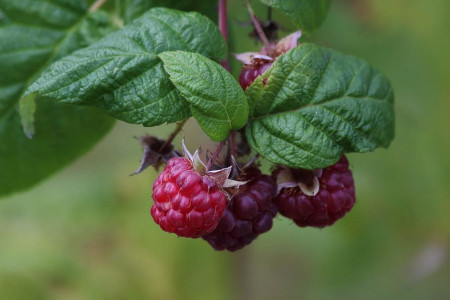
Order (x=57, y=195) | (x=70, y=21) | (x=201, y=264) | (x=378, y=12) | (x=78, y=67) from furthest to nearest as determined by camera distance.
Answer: (x=57, y=195) < (x=201, y=264) < (x=378, y=12) < (x=70, y=21) < (x=78, y=67)

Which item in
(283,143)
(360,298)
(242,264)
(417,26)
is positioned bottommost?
(360,298)

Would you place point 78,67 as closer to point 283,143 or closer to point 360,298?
point 283,143

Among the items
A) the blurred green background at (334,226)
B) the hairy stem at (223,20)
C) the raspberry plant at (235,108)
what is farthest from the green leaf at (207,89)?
the blurred green background at (334,226)

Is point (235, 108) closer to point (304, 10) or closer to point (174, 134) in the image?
point (174, 134)

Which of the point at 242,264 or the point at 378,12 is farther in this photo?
the point at 242,264

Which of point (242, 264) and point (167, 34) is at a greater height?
point (167, 34)

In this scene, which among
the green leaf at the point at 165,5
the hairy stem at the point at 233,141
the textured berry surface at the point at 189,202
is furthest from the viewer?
the green leaf at the point at 165,5

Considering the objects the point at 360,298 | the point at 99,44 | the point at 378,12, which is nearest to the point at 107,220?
the point at 360,298

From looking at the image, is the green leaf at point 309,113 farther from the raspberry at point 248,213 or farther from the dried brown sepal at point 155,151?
the dried brown sepal at point 155,151

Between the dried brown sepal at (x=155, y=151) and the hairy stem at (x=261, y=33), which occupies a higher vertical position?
the hairy stem at (x=261, y=33)
